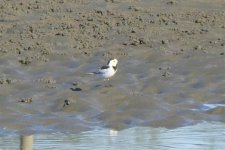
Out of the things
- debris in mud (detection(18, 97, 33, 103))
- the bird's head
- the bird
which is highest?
the bird's head

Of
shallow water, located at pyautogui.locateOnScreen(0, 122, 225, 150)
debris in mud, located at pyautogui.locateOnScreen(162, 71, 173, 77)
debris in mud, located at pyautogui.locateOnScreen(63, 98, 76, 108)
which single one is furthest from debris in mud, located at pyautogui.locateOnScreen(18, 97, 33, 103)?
debris in mud, located at pyautogui.locateOnScreen(162, 71, 173, 77)

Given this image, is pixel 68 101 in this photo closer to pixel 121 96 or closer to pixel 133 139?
pixel 121 96

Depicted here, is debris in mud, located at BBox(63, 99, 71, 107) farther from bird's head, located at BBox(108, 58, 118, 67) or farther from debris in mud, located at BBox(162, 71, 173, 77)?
debris in mud, located at BBox(162, 71, 173, 77)

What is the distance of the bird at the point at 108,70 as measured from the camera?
13.3 m

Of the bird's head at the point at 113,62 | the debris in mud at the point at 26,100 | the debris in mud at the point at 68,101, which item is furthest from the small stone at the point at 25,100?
the bird's head at the point at 113,62

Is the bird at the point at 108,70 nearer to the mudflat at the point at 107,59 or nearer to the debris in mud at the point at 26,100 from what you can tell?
the mudflat at the point at 107,59

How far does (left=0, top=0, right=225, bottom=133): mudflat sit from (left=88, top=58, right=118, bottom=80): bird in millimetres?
142

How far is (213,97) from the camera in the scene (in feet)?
42.7

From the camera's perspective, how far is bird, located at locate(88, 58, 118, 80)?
13.3 m

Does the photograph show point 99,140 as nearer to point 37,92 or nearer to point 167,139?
point 167,139

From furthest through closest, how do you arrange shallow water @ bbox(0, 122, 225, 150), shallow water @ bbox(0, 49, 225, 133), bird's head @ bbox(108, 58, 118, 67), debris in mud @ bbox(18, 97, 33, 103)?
bird's head @ bbox(108, 58, 118, 67)
debris in mud @ bbox(18, 97, 33, 103)
shallow water @ bbox(0, 49, 225, 133)
shallow water @ bbox(0, 122, 225, 150)

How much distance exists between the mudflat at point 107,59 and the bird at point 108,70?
0.14 m

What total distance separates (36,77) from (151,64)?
1.91 metres

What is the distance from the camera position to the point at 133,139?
11070 millimetres
